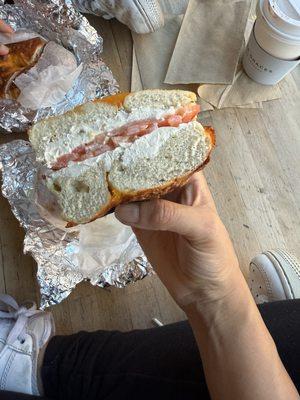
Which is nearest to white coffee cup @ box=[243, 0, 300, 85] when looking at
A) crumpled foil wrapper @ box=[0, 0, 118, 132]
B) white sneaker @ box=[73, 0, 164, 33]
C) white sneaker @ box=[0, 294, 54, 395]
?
white sneaker @ box=[73, 0, 164, 33]

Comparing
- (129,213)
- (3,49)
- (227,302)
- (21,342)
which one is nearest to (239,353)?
(227,302)

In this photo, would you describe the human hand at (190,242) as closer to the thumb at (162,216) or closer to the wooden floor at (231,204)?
the thumb at (162,216)

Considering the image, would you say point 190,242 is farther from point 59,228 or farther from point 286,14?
point 286,14

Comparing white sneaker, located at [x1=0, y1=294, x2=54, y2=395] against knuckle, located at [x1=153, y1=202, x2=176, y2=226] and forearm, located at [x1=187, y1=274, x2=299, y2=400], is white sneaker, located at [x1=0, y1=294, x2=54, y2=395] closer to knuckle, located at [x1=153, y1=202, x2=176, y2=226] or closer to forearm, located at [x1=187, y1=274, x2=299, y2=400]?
forearm, located at [x1=187, y1=274, x2=299, y2=400]

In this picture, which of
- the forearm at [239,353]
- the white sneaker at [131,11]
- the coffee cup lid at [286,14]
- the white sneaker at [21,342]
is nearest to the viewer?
the forearm at [239,353]

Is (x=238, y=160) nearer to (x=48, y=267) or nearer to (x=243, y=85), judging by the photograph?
(x=243, y=85)

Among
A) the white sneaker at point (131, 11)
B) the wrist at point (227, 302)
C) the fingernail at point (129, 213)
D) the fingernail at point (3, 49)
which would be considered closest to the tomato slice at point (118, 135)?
the fingernail at point (129, 213)

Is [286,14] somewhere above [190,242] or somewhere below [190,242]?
above
